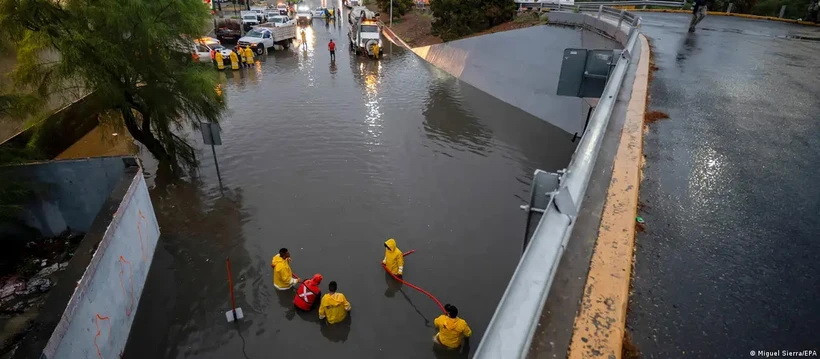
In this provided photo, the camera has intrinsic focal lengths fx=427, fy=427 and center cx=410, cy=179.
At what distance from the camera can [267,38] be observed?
3047cm

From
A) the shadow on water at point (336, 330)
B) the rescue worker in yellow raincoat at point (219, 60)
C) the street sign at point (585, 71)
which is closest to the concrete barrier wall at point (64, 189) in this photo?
the shadow on water at point (336, 330)

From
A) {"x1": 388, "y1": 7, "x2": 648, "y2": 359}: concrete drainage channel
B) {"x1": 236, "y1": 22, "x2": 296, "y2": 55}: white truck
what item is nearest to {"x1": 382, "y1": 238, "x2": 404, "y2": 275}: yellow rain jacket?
{"x1": 388, "y1": 7, "x2": 648, "y2": 359}: concrete drainage channel

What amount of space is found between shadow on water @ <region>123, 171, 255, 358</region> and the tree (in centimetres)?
203

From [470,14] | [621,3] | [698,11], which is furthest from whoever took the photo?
[470,14]

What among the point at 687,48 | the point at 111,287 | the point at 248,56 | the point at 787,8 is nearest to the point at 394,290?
the point at 111,287

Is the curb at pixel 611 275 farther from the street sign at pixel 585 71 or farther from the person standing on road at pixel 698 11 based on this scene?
the person standing on road at pixel 698 11

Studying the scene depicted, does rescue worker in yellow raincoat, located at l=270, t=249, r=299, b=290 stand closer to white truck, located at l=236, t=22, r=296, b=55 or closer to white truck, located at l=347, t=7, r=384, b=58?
white truck, located at l=347, t=7, r=384, b=58

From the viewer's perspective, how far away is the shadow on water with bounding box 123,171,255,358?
23.5 feet

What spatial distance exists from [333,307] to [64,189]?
6752 millimetres

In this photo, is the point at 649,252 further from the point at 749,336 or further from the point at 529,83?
the point at 529,83

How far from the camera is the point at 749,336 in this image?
2592 millimetres

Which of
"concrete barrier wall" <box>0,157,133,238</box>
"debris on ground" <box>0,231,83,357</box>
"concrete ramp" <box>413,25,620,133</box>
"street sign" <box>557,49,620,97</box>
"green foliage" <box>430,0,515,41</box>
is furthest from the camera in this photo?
"green foliage" <box>430,0,515,41</box>

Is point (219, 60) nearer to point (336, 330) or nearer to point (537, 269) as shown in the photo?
point (336, 330)

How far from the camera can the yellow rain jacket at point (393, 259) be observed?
820cm
